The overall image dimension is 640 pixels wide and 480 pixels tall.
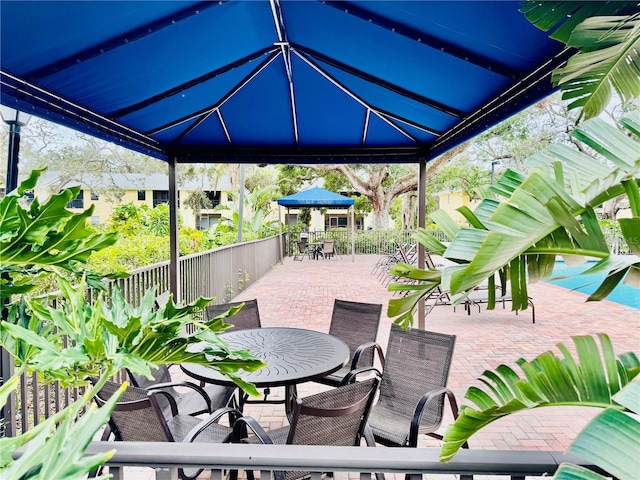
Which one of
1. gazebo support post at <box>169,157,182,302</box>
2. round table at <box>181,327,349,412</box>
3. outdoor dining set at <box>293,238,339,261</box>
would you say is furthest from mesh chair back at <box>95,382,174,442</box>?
outdoor dining set at <box>293,238,339,261</box>

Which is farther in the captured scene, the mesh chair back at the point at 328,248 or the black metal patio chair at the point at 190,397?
the mesh chair back at the point at 328,248

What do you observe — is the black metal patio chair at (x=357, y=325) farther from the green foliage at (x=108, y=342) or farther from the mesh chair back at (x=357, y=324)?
the green foliage at (x=108, y=342)

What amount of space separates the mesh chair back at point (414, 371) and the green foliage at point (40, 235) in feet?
7.27

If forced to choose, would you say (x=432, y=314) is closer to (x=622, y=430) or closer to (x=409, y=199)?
(x=622, y=430)

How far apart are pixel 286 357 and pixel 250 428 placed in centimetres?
78

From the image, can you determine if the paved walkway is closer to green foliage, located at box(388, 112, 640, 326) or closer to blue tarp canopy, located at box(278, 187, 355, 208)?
green foliage, located at box(388, 112, 640, 326)

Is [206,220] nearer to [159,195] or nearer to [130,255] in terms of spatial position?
[159,195]

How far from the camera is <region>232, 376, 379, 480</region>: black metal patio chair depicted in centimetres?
173

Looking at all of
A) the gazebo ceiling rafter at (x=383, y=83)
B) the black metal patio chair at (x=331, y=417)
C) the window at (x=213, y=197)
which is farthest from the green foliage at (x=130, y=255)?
the window at (x=213, y=197)

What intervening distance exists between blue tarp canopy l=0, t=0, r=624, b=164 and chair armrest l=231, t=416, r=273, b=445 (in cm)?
233

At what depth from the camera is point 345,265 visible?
47.2 ft

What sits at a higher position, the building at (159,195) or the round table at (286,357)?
the building at (159,195)

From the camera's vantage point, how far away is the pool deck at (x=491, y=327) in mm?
3166

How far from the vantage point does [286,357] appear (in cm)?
279
